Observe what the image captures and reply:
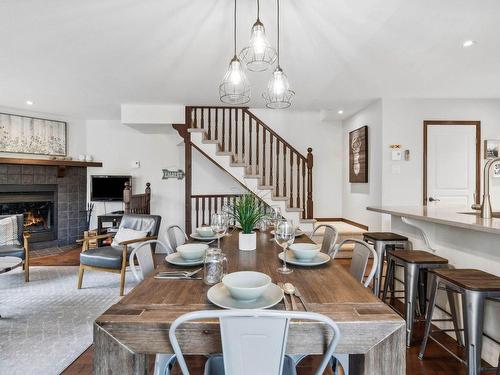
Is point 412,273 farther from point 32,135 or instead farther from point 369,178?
point 32,135

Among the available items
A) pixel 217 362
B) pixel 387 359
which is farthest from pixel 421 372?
pixel 217 362

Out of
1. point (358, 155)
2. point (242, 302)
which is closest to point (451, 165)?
point (358, 155)

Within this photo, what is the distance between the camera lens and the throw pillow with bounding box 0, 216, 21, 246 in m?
3.74

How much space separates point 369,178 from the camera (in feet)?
16.0

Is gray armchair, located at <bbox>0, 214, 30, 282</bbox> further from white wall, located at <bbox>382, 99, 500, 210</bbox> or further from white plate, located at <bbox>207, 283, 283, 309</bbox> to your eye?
white wall, located at <bbox>382, 99, 500, 210</bbox>

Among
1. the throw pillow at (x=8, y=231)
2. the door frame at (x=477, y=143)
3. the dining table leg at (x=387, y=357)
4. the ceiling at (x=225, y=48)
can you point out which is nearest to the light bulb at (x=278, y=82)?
the ceiling at (x=225, y=48)

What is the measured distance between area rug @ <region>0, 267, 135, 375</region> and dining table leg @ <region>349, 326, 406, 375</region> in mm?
2021

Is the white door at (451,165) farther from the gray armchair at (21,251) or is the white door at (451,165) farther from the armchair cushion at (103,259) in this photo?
the gray armchair at (21,251)

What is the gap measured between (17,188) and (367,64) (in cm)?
592

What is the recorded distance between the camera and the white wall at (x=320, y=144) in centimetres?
583

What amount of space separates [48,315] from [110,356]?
2349 mm

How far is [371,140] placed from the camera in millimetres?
4793

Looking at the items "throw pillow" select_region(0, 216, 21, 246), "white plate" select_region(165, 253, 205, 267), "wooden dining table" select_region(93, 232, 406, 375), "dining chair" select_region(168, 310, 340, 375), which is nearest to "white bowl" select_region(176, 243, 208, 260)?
"white plate" select_region(165, 253, 205, 267)

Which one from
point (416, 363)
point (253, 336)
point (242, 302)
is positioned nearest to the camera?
point (253, 336)
